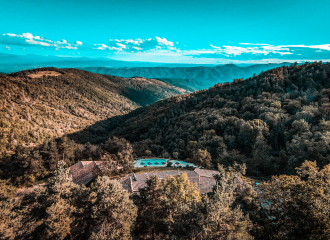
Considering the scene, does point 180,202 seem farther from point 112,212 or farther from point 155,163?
point 155,163

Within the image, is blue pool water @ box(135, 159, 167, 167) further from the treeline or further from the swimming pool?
the treeline

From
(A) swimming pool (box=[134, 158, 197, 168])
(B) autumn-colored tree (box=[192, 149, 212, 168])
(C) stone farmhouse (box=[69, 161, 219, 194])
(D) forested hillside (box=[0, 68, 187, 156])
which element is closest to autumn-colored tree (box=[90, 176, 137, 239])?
(C) stone farmhouse (box=[69, 161, 219, 194])

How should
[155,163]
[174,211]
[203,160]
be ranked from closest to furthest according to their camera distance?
[174,211], [203,160], [155,163]

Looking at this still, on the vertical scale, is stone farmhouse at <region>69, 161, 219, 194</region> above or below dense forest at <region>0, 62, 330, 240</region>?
below

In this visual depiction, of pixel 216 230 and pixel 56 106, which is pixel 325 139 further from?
pixel 56 106

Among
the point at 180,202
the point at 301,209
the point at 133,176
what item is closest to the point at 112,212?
the point at 180,202

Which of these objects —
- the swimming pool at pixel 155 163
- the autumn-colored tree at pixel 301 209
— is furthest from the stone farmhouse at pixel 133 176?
the autumn-colored tree at pixel 301 209
